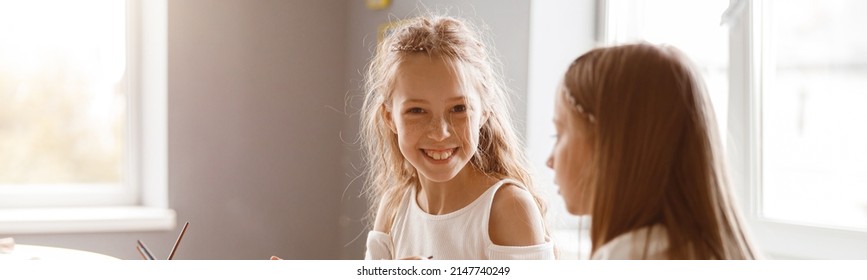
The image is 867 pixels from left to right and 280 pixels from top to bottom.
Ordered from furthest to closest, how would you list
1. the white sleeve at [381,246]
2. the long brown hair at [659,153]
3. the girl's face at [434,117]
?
the white sleeve at [381,246], the girl's face at [434,117], the long brown hair at [659,153]

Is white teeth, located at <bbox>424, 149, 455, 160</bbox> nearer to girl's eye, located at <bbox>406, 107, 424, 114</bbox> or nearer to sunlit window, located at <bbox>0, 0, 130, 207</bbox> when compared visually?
girl's eye, located at <bbox>406, 107, 424, 114</bbox>

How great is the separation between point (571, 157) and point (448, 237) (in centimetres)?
22

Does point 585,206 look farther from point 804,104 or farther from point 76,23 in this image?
point 76,23

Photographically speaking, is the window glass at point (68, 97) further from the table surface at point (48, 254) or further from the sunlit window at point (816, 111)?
the sunlit window at point (816, 111)

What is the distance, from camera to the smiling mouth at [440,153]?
873mm

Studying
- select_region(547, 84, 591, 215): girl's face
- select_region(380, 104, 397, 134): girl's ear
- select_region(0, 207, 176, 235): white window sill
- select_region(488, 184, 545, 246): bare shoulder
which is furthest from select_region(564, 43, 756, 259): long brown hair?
select_region(0, 207, 176, 235): white window sill

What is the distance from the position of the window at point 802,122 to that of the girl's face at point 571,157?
0.94 feet

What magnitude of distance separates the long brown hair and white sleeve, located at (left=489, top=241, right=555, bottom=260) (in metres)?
0.17

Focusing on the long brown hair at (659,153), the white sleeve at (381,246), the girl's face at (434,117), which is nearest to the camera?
the long brown hair at (659,153)

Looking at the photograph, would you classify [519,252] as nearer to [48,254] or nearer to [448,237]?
[448,237]

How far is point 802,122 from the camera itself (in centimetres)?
96

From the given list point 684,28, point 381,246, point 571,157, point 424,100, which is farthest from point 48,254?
point 684,28

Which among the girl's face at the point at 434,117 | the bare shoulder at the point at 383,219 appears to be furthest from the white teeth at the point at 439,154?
the bare shoulder at the point at 383,219

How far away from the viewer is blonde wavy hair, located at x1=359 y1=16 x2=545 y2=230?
849 mm
